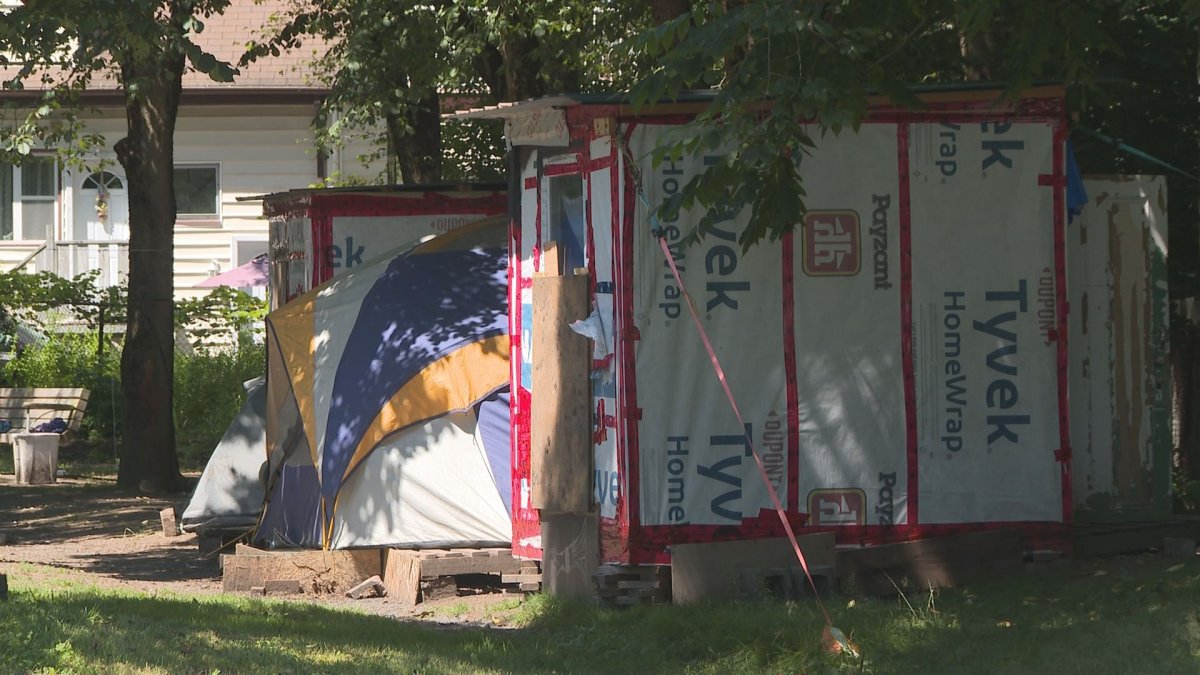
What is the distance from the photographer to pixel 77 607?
321 inches

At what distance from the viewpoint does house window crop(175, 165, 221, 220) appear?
87.6 ft

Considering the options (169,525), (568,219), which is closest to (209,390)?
(169,525)

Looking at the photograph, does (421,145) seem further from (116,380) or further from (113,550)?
(113,550)

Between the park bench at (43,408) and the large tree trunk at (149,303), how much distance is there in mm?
4295

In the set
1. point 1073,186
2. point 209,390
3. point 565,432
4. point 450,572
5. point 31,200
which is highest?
point 31,200

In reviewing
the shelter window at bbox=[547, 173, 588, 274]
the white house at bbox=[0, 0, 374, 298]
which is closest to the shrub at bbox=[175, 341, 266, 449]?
the white house at bbox=[0, 0, 374, 298]

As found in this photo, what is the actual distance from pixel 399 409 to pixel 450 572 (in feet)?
4.52

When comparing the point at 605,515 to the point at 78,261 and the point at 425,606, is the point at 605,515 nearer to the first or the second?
the point at 425,606

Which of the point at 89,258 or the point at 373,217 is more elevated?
the point at 89,258

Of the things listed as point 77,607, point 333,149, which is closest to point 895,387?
point 77,607

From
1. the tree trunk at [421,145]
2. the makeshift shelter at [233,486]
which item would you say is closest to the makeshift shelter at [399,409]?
the makeshift shelter at [233,486]

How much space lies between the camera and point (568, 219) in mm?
10234

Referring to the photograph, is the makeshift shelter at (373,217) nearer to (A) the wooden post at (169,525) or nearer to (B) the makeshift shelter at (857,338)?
(A) the wooden post at (169,525)

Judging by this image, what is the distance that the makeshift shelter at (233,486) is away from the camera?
1290 cm
